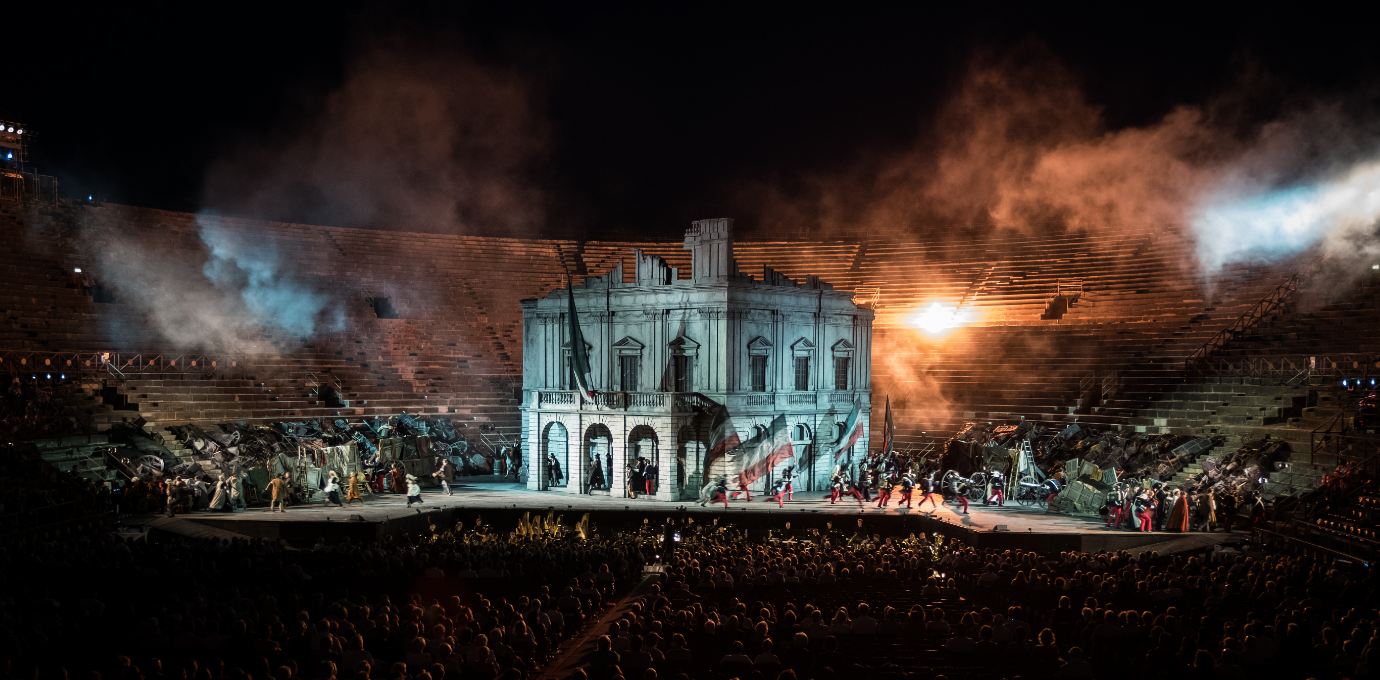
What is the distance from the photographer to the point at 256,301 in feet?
158

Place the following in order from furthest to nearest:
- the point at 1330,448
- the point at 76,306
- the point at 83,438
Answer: the point at 76,306 → the point at 83,438 → the point at 1330,448

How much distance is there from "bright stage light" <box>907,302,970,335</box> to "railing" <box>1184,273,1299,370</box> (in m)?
11.3

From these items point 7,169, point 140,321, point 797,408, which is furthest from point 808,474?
point 7,169

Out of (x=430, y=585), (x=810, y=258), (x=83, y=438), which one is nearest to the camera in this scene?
(x=430, y=585)

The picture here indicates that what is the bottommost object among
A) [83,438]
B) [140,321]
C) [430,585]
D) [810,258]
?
[430,585]

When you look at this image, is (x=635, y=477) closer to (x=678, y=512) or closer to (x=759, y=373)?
(x=678, y=512)

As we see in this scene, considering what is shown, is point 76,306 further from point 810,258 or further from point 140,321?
point 810,258

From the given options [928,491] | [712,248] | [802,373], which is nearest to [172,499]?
[712,248]

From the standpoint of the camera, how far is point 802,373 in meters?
40.6

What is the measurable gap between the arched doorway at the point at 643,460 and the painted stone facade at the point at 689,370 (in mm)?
81

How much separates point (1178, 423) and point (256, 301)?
125ft

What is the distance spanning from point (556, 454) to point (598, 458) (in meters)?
1.99

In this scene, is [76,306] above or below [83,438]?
above

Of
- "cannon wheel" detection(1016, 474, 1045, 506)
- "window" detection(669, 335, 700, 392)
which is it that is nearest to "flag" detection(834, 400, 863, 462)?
"window" detection(669, 335, 700, 392)
